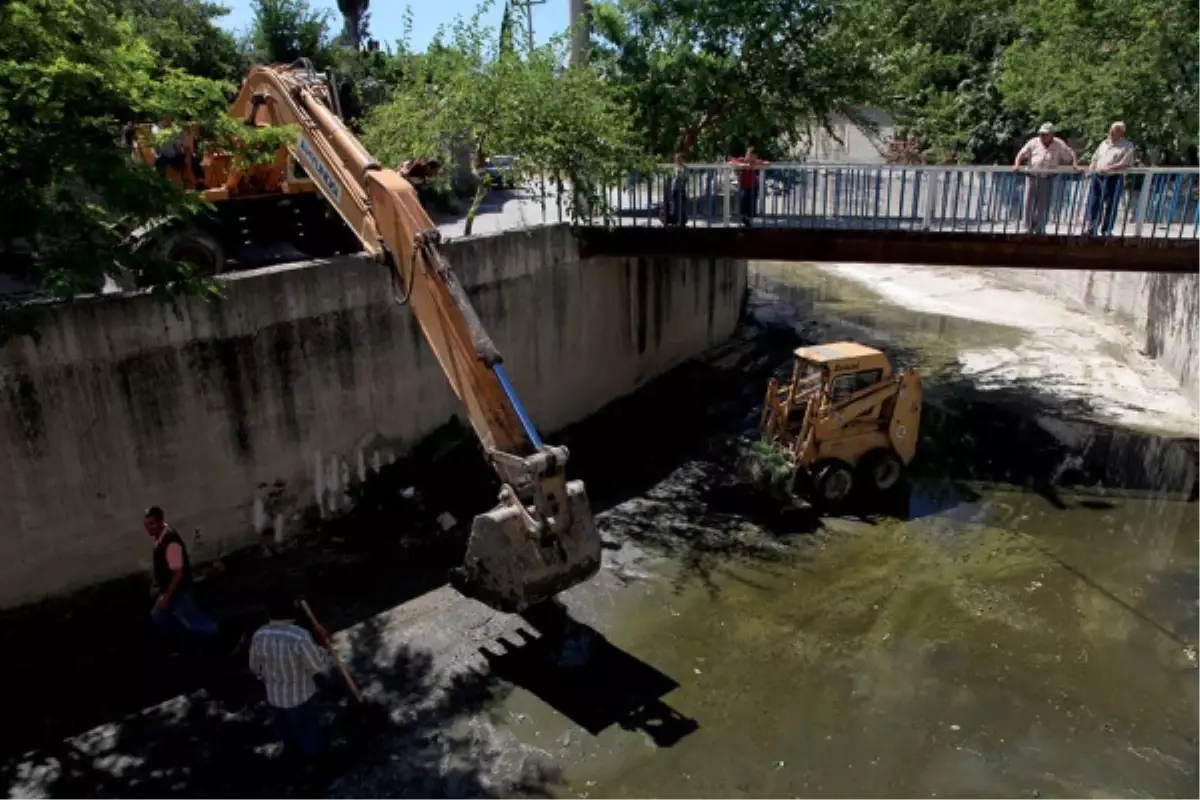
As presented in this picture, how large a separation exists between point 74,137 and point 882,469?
390 inches

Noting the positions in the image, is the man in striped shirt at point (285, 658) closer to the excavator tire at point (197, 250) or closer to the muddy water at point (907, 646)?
the muddy water at point (907, 646)

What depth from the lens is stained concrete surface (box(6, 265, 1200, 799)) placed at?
7.23m

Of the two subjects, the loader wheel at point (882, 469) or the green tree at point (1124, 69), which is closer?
the loader wheel at point (882, 469)

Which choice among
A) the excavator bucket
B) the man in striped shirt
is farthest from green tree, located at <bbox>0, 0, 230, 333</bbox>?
the excavator bucket

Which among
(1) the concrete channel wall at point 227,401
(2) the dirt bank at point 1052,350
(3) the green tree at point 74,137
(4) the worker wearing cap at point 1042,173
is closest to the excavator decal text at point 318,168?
(1) the concrete channel wall at point 227,401

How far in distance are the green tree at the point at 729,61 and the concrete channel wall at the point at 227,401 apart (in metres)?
3.76

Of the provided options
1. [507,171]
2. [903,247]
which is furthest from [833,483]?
[507,171]

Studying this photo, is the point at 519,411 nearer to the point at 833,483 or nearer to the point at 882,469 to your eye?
the point at 833,483

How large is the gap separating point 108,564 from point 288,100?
538cm

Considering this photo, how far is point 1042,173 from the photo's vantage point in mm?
12172

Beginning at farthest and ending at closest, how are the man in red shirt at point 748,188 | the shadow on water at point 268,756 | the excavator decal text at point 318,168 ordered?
the man in red shirt at point 748,188, the excavator decal text at point 318,168, the shadow on water at point 268,756

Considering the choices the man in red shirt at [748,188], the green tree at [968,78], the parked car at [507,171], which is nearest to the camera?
the parked car at [507,171]

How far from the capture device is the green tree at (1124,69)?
50.5ft

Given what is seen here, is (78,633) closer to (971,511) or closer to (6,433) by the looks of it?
(6,433)
